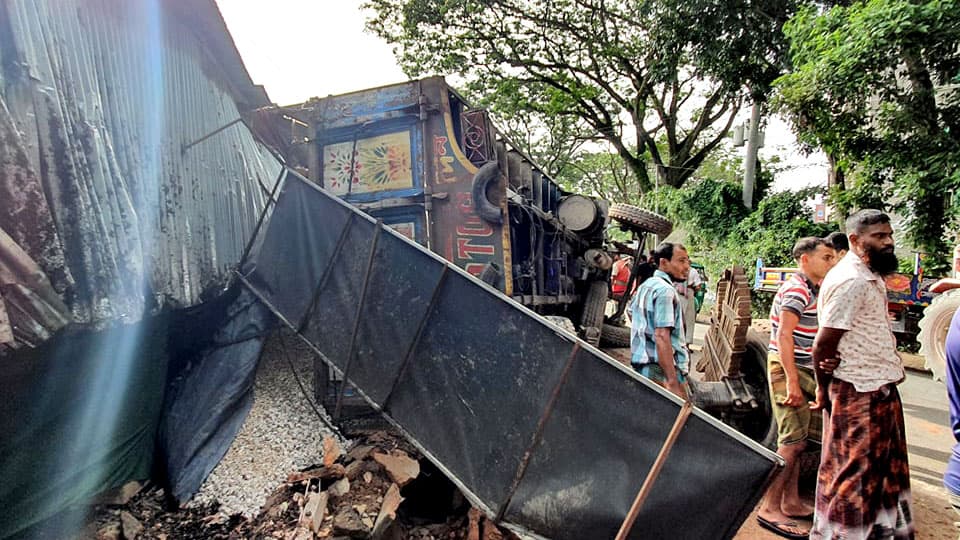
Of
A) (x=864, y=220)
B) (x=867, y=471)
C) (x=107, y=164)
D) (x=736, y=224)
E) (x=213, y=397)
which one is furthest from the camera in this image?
(x=736, y=224)

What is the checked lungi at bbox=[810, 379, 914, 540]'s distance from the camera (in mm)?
2395

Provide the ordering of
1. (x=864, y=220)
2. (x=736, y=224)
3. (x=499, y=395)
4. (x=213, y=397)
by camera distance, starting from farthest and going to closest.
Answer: (x=736, y=224) < (x=213, y=397) < (x=499, y=395) < (x=864, y=220)

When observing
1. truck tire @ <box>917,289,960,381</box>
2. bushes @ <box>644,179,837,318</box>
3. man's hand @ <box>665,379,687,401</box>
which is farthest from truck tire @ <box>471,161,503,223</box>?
bushes @ <box>644,179,837,318</box>

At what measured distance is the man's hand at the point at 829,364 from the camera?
2479 mm

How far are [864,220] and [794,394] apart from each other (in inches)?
44.9

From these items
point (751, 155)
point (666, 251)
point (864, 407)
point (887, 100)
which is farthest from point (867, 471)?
point (751, 155)

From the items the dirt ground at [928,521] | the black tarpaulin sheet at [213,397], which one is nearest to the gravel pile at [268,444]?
the black tarpaulin sheet at [213,397]

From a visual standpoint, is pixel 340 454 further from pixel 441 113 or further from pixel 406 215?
pixel 441 113

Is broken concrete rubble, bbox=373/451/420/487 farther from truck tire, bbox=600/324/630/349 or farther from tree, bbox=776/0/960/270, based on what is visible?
tree, bbox=776/0/960/270

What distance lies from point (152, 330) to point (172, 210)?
3.10 ft

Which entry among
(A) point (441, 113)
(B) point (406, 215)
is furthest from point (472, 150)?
(B) point (406, 215)

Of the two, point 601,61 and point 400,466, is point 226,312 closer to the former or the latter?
point 400,466

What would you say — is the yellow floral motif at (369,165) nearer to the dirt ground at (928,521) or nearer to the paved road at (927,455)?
the dirt ground at (928,521)

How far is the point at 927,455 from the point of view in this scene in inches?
163
